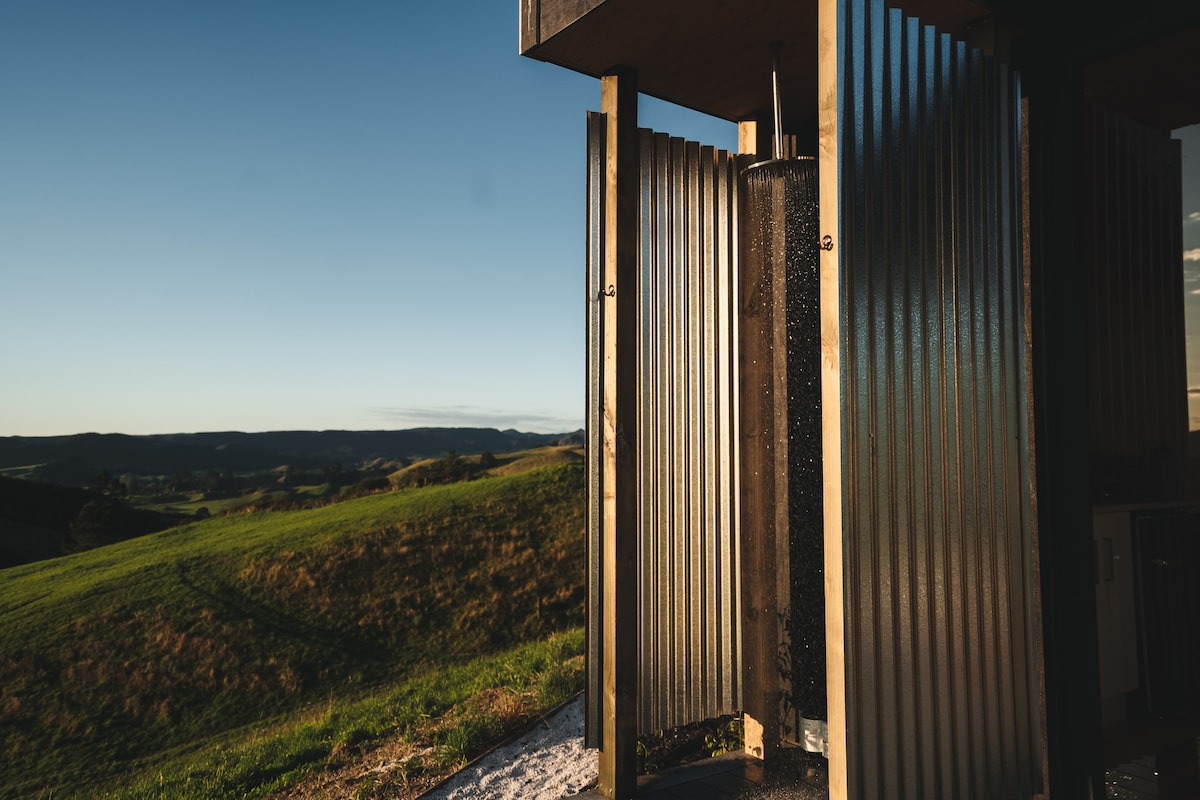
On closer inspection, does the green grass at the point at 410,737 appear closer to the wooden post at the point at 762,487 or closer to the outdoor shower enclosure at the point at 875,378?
the wooden post at the point at 762,487

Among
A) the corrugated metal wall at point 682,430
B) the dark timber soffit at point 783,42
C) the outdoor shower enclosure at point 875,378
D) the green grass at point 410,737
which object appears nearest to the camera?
the outdoor shower enclosure at point 875,378

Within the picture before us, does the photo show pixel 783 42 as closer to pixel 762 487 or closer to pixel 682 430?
pixel 682 430

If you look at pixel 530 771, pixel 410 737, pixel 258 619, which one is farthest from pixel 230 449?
pixel 530 771

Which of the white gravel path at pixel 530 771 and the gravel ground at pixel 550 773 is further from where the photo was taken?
the white gravel path at pixel 530 771

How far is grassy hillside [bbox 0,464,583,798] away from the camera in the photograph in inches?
424

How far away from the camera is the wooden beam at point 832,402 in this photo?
1.75 metres

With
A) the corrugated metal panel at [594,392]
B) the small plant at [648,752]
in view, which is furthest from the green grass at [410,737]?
the corrugated metal panel at [594,392]

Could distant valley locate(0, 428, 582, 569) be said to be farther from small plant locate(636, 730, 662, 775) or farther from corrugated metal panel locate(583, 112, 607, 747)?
corrugated metal panel locate(583, 112, 607, 747)

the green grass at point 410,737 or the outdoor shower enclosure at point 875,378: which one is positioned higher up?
the outdoor shower enclosure at point 875,378

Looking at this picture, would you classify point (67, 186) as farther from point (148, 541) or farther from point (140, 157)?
point (148, 541)

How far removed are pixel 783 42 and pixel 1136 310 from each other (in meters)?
1.78

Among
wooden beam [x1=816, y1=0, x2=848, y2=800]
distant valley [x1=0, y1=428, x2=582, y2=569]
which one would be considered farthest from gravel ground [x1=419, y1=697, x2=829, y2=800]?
distant valley [x1=0, y1=428, x2=582, y2=569]

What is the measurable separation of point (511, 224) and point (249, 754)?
1116 centimetres

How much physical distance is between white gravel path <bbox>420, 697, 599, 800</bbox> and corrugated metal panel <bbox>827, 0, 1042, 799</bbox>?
1.86 meters
